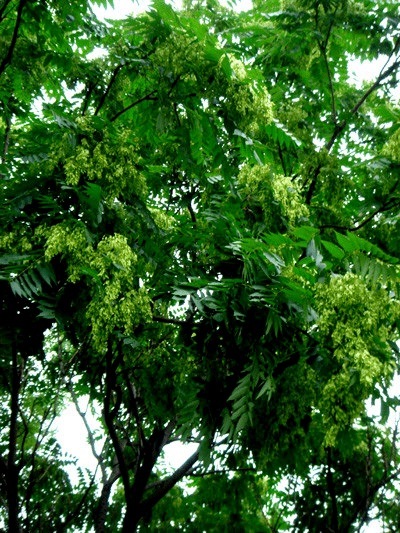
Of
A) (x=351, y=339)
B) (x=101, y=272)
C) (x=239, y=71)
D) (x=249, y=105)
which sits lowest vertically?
(x=351, y=339)

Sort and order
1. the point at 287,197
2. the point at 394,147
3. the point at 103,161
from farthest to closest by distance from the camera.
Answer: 1. the point at 394,147
2. the point at 287,197
3. the point at 103,161

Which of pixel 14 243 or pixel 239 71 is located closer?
pixel 14 243

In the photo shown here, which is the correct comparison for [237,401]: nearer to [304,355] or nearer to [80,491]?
[304,355]

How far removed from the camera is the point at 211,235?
4277 millimetres

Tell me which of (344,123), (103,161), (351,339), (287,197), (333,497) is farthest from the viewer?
(333,497)

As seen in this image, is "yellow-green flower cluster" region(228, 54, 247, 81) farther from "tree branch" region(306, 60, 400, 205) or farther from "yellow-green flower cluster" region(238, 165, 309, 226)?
"tree branch" region(306, 60, 400, 205)

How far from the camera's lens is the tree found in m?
3.03

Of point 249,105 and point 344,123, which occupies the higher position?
point 344,123

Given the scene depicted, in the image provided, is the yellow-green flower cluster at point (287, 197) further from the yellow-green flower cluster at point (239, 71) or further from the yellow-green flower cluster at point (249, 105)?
the yellow-green flower cluster at point (239, 71)

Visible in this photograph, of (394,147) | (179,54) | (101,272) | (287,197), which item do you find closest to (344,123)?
(394,147)

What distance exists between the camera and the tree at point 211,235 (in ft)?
9.93

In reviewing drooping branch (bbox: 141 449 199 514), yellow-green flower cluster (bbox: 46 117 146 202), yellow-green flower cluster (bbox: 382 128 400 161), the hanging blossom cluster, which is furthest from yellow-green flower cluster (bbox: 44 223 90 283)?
drooping branch (bbox: 141 449 199 514)

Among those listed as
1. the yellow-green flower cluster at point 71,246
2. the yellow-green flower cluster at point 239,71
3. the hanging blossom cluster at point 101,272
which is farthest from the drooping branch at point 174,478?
the yellow-green flower cluster at point 239,71

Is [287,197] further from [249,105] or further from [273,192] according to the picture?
[249,105]
